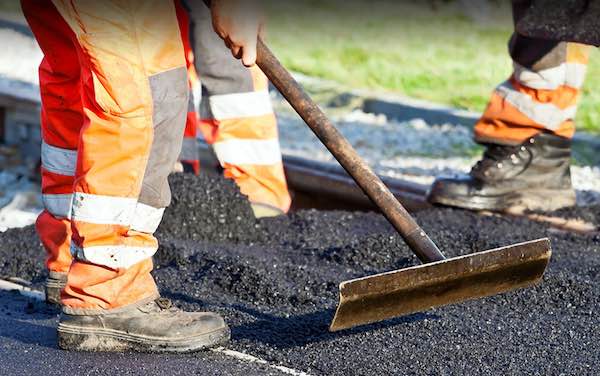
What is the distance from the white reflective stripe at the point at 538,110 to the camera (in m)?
5.92

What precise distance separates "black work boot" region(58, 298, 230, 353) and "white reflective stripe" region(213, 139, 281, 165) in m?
1.88

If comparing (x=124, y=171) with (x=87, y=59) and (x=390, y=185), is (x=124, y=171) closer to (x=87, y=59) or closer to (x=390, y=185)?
(x=87, y=59)

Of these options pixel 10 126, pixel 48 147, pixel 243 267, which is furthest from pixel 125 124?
pixel 10 126

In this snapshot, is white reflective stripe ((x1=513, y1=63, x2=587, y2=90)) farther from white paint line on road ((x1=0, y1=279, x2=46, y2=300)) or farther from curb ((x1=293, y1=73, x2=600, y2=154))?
white paint line on road ((x1=0, y1=279, x2=46, y2=300))

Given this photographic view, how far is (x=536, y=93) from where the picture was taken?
593 cm

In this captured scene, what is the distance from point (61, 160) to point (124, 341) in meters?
0.71

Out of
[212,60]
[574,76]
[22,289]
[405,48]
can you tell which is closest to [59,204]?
[22,289]

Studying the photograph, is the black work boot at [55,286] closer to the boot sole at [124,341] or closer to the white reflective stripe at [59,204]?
the white reflective stripe at [59,204]

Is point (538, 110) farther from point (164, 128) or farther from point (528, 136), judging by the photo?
point (164, 128)

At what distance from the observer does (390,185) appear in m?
6.17

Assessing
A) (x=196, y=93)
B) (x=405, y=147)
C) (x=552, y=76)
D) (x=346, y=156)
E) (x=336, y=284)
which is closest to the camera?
(x=346, y=156)

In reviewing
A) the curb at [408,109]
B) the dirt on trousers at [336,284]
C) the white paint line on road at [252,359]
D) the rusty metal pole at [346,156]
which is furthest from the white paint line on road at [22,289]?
the curb at [408,109]

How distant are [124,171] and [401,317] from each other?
41.6 inches

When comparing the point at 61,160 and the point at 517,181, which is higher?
the point at 61,160
